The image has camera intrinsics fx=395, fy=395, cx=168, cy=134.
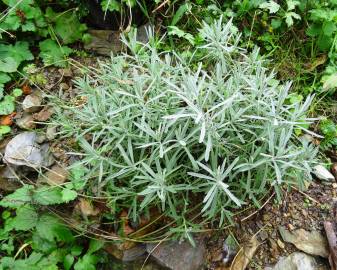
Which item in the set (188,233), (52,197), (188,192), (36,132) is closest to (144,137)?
(188,192)

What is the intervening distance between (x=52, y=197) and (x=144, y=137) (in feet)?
2.53

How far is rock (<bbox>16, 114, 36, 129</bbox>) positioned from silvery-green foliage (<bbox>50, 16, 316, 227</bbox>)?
1.93 ft

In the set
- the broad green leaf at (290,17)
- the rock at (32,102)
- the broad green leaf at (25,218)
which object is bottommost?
the broad green leaf at (25,218)

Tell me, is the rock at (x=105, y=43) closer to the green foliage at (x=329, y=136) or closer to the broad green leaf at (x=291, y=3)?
the broad green leaf at (x=291, y=3)

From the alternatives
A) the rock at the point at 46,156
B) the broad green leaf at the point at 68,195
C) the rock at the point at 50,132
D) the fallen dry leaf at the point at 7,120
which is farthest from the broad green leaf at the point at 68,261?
the fallen dry leaf at the point at 7,120

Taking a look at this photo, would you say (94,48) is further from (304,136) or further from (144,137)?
(304,136)

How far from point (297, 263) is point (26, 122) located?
199 cm

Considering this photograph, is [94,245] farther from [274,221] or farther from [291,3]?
[291,3]

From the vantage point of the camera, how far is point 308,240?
2.36 m

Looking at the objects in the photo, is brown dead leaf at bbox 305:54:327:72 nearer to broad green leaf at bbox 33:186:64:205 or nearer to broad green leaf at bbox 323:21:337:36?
broad green leaf at bbox 323:21:337:36

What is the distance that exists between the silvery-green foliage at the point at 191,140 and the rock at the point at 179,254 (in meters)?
0.23

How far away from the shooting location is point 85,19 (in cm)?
314

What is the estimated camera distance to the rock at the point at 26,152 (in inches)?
103

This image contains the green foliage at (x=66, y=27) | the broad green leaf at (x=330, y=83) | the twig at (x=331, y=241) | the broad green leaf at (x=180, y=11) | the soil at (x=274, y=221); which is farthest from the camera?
the green foliage at (x=66, y=27)
